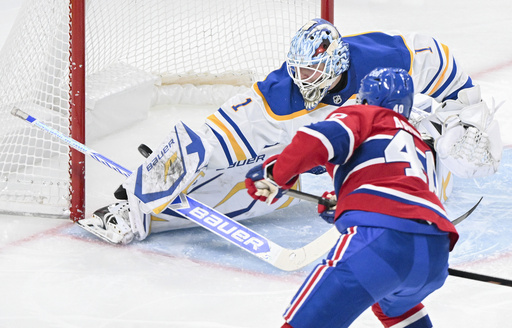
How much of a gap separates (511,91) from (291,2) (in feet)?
4.27

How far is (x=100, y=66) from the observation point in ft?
13.7

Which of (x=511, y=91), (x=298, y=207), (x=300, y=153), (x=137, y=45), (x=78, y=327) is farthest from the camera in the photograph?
(x=511, y=91)

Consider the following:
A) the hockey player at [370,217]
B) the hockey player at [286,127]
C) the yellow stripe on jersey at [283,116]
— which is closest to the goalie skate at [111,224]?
the hockey player at [286,127]

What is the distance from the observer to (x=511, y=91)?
492 cm

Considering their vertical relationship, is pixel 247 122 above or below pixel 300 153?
below

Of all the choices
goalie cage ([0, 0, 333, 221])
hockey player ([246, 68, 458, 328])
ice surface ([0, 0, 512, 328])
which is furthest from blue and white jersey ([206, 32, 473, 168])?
hockey player ([246, 68, 458, 328])

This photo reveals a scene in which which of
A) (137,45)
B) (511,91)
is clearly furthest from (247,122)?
(511,91)

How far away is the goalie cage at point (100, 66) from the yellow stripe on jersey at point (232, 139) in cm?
51

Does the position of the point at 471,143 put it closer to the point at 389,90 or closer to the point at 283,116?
the point at 283,116

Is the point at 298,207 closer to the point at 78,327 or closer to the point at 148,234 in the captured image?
the point at 148,234

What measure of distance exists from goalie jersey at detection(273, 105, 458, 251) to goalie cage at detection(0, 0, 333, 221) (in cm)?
144

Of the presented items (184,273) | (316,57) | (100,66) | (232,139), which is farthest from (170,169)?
(100,66)

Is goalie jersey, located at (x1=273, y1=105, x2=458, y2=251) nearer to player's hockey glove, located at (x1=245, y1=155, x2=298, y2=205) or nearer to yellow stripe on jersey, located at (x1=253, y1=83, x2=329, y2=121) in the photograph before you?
player's hockey glove, located at (x1=245, y1=155, x2=298, y2=205)

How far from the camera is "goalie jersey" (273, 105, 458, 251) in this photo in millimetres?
Answer: 2033
